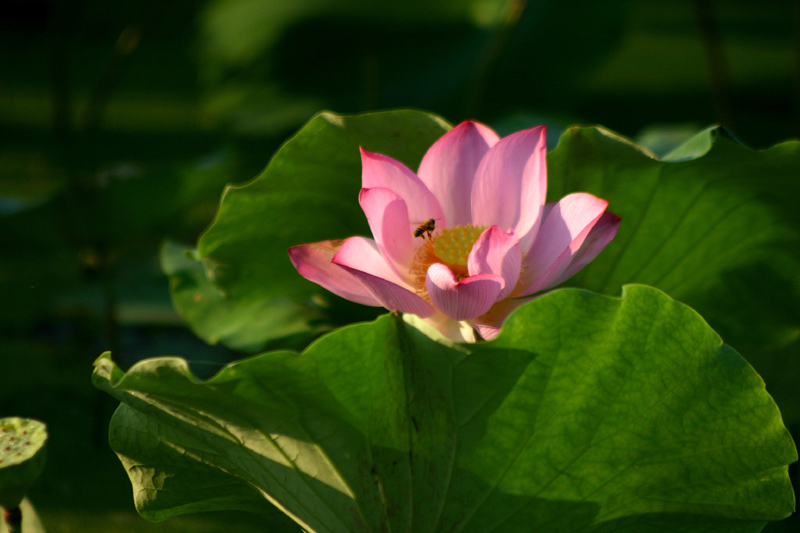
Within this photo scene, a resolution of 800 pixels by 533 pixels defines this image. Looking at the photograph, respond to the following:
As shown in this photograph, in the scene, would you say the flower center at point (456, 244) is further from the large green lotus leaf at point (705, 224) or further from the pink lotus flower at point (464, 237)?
the large green lotus leaf at point (705, 224)

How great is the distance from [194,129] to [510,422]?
2.59 meters

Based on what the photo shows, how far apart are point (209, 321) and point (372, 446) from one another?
0.47 metres

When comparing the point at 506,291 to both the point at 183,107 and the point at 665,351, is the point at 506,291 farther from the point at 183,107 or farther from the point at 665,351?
the point at 183,107

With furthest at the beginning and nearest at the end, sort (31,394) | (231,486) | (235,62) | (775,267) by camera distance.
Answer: (235,62) < (31,394) < (775,267) < (231,486)

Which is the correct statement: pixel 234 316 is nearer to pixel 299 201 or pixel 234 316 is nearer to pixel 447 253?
pixel 299 201

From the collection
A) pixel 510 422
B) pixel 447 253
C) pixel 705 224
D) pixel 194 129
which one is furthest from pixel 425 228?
pixel 194 129

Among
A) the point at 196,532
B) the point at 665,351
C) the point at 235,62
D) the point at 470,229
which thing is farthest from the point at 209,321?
the point at 235,62

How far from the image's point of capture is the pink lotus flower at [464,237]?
0.47 meters

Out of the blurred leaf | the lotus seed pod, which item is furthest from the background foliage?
the lotus seed pod

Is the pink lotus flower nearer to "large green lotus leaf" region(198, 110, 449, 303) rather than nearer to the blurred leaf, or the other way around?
"large green lotus leaf" region(198, 110, 449, 303)

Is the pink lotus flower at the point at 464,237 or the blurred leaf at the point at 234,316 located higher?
the pink lotus flower at the point at 464,237

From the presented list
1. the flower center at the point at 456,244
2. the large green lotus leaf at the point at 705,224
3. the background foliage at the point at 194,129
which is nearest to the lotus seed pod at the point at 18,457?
the background foliage at the point at 194,129

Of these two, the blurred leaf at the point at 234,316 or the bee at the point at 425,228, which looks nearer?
the bee at the point at 425,228

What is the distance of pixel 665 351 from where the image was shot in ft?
1.41
